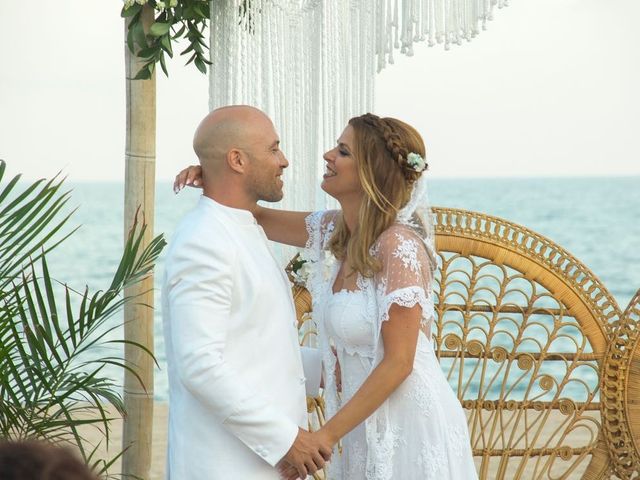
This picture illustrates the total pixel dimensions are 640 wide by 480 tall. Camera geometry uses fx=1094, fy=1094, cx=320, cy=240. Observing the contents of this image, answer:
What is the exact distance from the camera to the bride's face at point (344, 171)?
267 centimetres

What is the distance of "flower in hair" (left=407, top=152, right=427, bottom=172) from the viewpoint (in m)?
2.60

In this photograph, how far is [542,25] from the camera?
73.6 ft

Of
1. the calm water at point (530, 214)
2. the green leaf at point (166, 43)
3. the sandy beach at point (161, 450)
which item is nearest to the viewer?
the green leaf at point (166, 43)

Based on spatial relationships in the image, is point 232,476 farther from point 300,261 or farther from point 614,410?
point 614,410

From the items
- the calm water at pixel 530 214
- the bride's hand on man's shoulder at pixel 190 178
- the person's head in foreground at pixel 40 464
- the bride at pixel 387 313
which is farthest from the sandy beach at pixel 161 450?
the calm water at pixel 530 214

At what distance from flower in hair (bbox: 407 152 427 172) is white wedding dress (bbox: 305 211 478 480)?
147mm

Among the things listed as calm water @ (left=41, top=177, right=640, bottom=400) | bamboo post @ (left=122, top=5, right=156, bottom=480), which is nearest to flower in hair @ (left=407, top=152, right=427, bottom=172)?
bamboo post @ (left=122, top=5, right=156, bottom=480)

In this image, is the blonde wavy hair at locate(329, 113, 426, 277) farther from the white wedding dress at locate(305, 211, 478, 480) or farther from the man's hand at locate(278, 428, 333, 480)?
the man's hand at locate(278, 428, 333, 480)

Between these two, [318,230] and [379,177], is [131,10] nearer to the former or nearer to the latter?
[318,230]

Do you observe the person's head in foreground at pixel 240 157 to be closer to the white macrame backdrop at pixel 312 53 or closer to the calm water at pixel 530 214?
the white macrame backdrop at pixel 312 53

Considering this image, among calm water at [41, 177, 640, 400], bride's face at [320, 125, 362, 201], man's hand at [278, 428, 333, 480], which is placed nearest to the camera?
man's hand at [278, 428, 333, 480]

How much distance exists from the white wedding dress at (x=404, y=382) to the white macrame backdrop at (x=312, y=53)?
2.31 ft

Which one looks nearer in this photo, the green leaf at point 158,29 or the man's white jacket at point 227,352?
the man's white jacket at point 227,352

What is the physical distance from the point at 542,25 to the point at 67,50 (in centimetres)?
961
